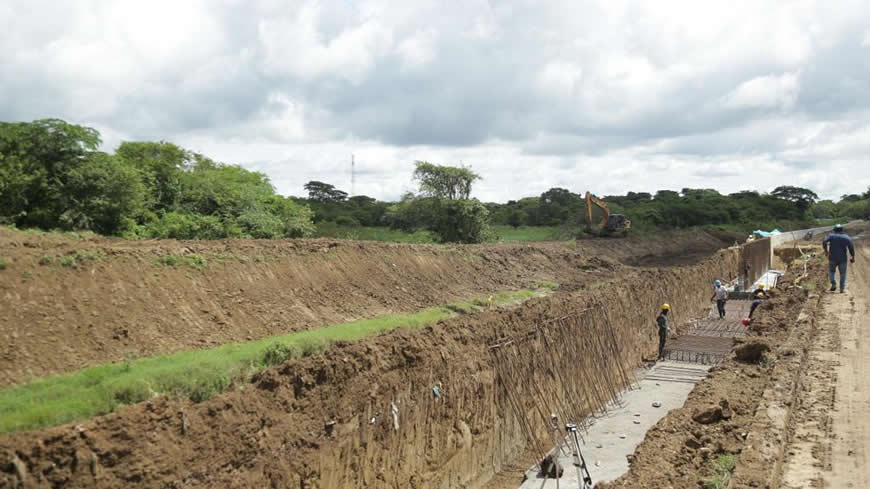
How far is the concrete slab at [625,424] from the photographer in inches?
470

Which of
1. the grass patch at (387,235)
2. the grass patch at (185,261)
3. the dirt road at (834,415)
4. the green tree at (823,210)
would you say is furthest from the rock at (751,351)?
the green tree at (823,210)

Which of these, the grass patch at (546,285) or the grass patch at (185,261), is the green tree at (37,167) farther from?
the grass patch at (546,285)

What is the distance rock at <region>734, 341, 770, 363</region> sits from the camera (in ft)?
35.6

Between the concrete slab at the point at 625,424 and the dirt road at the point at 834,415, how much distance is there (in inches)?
154

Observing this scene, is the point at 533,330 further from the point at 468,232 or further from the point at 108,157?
the point at 468,232

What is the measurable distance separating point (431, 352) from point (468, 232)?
24.1m

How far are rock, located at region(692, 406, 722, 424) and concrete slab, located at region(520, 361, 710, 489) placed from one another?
2.67 meters

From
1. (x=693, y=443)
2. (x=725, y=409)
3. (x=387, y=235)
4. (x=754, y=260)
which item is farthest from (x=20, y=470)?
(x=754, y=260)

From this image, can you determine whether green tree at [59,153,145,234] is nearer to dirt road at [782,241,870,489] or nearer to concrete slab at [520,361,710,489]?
concrete slab at [520,361,710,489]

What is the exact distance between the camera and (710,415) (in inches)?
324

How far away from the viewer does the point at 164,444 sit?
7344 millimetres

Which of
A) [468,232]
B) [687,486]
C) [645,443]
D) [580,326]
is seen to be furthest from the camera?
[468,232]

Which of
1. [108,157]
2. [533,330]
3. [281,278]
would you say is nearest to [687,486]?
[533,330]

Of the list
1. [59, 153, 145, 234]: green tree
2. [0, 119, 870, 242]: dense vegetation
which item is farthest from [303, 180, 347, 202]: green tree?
[59, 153, 145, 234]: green tree
